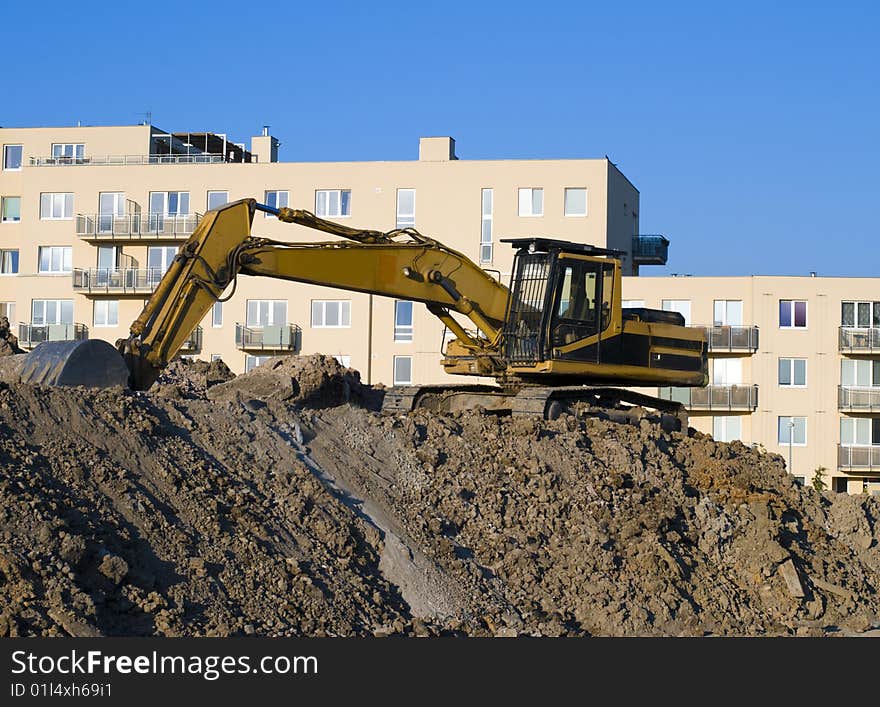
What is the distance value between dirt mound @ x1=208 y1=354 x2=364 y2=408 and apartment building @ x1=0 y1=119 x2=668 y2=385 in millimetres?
20662

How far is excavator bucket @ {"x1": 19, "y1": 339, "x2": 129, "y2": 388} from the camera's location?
1753 cm

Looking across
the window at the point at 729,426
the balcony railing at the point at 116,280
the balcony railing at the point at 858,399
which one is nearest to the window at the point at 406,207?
the balcony railing at the point at 116,280

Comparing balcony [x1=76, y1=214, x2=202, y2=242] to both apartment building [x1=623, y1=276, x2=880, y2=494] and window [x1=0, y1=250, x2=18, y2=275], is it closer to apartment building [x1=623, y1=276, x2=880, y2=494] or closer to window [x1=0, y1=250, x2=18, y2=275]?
window [x1=0, y1=250, x2=18, y2=275]

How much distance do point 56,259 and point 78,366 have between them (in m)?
38.2

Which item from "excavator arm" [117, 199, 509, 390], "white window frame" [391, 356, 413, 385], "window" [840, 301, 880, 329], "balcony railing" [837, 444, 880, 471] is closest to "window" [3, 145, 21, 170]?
"white window frame" [391, 356, 413, 385]

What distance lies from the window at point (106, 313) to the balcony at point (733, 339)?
2210 cm

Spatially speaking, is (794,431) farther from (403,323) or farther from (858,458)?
(403,323)

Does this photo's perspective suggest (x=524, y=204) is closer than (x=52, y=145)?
Yes

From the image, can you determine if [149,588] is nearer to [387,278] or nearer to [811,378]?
[387,278]

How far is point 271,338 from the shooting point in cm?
4869

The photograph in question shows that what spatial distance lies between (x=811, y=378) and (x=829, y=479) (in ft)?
11.4

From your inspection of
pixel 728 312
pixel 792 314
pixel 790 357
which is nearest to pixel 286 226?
pixel 728 312

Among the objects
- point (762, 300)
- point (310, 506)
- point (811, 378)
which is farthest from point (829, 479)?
point (310, 506)

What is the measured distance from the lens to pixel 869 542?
76.6 feet
